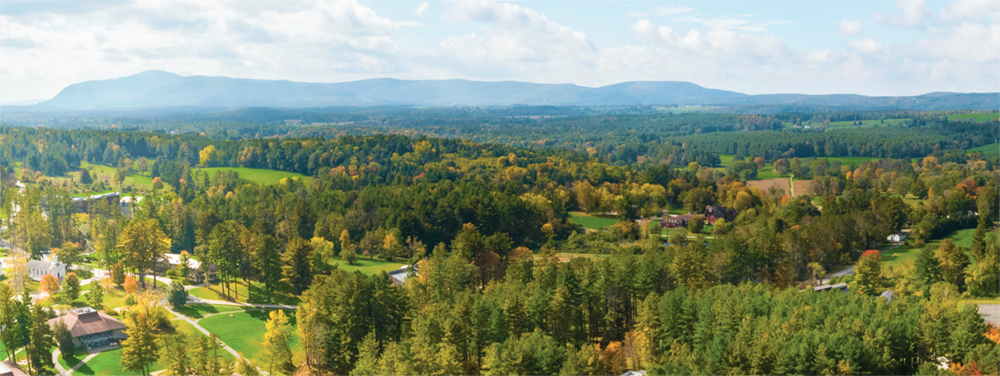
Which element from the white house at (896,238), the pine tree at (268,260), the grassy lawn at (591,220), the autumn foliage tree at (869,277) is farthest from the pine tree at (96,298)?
the white house at (896,238)

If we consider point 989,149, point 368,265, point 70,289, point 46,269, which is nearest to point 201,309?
point 70,289

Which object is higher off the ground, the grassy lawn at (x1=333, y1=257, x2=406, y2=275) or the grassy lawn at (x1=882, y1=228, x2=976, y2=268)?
the grassy lawn at (x1=882, y1=228, x2=976, y2=268)

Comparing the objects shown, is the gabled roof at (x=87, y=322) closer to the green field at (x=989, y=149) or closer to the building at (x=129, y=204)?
the building at (x=129, y=204)

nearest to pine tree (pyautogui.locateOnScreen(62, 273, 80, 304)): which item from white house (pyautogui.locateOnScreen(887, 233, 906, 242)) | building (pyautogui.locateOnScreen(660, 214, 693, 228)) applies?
building (pyautogui.locateOnScreen(660, 214, 693, 228))

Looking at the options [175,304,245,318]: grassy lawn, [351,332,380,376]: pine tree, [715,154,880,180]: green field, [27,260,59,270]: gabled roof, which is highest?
[351,332,380,376]: pine tree

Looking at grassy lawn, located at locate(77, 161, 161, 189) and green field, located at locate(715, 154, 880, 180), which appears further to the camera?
green field, located at locate(715, 154, 880, 180)

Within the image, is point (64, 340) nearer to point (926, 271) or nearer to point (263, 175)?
point (926, 271)

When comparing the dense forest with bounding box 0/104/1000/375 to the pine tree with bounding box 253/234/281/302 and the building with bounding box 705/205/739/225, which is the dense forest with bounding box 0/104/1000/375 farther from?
the building with bounding box 705/205/739/225
